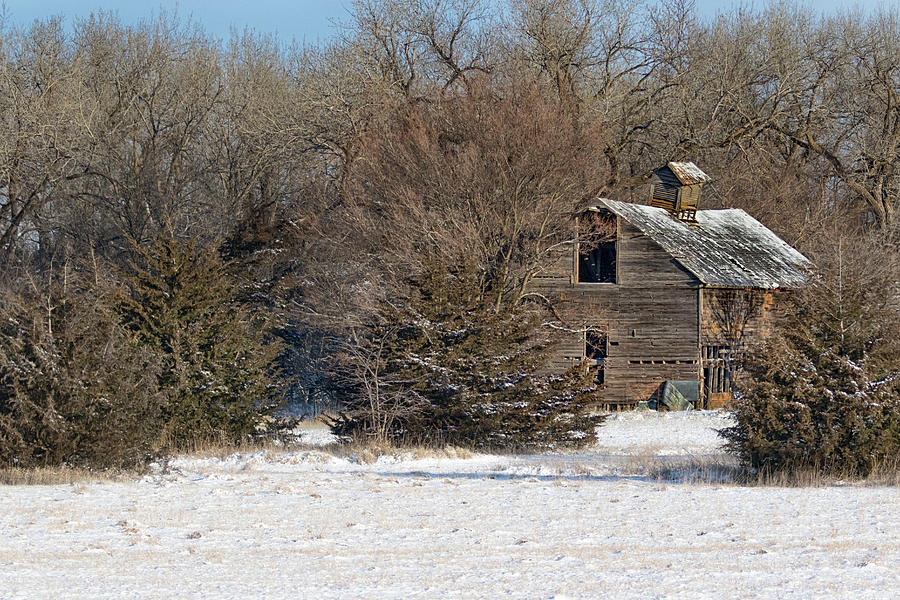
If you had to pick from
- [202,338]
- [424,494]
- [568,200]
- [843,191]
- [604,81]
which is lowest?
[424,494]

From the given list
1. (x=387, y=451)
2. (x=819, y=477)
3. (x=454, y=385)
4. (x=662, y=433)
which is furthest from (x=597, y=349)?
(x=819, y=477)

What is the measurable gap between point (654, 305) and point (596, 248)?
8.63ft

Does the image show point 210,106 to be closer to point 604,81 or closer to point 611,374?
point 604,81

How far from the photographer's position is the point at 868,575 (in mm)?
8453

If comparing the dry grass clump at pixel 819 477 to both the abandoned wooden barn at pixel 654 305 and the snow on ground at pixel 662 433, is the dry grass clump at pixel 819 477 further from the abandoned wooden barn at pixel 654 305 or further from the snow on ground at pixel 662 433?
the abandoned wooden barn at pixel 654 305

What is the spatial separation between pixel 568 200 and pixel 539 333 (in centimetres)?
867

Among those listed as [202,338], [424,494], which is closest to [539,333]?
[202,338]

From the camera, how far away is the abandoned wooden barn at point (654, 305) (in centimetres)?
3394

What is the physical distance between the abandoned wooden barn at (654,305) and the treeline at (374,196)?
157 cm

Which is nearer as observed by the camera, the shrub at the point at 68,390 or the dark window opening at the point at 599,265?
the shrub at the point at 68,390

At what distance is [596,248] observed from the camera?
33.9 meters

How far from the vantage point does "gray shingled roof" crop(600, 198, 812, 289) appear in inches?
1344

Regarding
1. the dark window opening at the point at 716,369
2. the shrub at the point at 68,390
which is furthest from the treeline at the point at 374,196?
the dark window opening at the point at 716,369

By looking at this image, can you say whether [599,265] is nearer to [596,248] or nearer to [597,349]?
[596,248]
